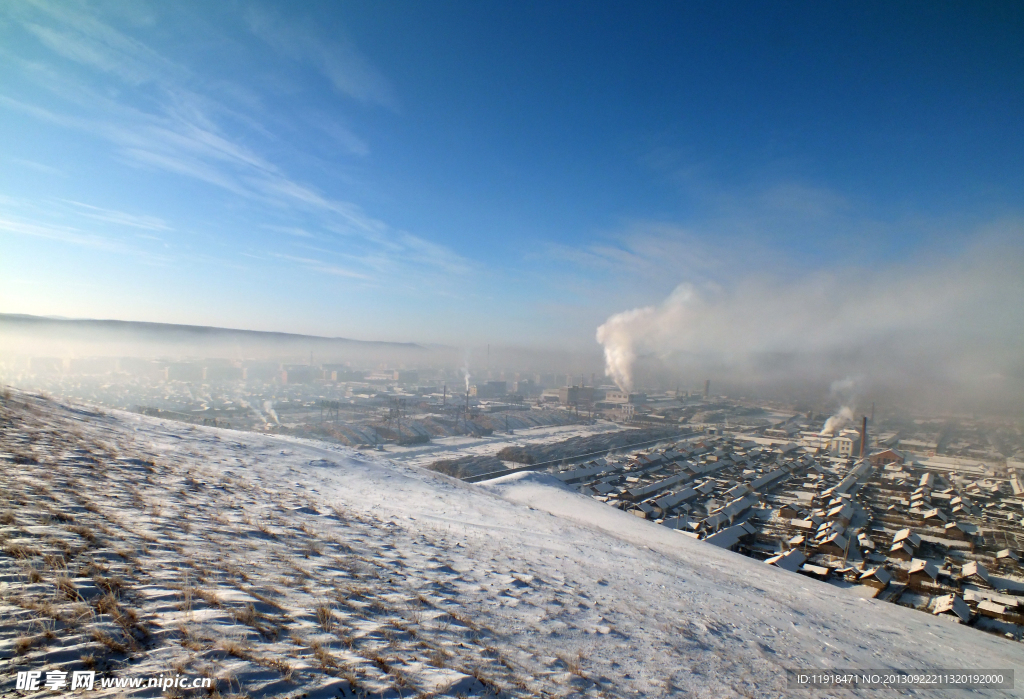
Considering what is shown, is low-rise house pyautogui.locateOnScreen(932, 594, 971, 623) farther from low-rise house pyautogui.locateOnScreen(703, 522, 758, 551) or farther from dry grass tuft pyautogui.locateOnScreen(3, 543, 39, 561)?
dry grass tuft pyautogui.locateOnScreen(3, 543, 39, 561)

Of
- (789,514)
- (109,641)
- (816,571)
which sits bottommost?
(789,514)

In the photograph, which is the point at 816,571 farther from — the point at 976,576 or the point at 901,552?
the point at 976,576

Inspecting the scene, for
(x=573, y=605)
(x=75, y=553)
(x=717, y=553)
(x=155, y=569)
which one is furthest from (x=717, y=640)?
(x=717, y=553)

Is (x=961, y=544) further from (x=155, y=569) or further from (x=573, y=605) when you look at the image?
(x=155, y=569)

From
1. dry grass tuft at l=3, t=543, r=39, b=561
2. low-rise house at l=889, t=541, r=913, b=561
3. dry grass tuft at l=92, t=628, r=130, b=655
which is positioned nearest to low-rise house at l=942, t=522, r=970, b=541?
low-rise house at l=889, t=541, r=913, b=561

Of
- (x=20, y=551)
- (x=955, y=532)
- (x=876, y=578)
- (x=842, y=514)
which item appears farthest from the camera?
(x=842, y=514)

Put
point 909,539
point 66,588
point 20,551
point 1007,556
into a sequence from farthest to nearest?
1. point 909,539
2. point 1007,556
3. point 20,551
4. point 66,588

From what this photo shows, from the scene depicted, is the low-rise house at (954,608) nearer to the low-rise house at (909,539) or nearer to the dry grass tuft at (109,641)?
the low-rise house at (909,539)

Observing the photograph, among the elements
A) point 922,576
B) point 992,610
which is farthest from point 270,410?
point 992,610
